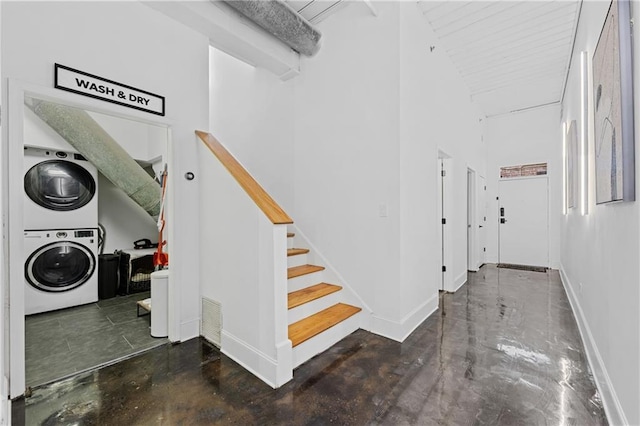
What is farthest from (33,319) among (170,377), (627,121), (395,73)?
(627,121)

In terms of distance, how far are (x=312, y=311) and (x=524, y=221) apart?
5.97m

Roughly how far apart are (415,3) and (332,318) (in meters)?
3.46

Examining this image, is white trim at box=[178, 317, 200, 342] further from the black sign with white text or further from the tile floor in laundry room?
the black sign with white text

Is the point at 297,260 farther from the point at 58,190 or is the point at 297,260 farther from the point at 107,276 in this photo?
the point at 58,190

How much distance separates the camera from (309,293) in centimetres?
282

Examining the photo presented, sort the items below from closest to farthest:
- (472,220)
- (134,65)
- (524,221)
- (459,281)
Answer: (134,65) → (459,281) → (472,220) → (524,221)

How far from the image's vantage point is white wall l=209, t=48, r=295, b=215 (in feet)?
12.2

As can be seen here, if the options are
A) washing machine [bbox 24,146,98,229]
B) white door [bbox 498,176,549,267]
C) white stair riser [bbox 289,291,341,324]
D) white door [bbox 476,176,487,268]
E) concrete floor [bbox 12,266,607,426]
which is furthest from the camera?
white door [bbox 498,176,549,267]

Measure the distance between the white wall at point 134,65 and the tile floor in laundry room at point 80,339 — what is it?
1.10 ft

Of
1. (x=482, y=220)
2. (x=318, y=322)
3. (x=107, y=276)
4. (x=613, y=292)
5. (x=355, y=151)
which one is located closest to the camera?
(x=613, y=292)

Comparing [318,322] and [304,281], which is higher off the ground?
[304,281]

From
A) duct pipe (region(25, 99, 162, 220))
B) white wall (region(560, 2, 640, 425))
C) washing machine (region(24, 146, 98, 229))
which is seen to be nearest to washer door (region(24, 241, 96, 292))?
washing machine (region(24, 146, 98, 229))

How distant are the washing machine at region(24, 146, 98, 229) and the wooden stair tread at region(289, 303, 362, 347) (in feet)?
11.2

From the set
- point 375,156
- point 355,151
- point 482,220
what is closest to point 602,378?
point 375,156
